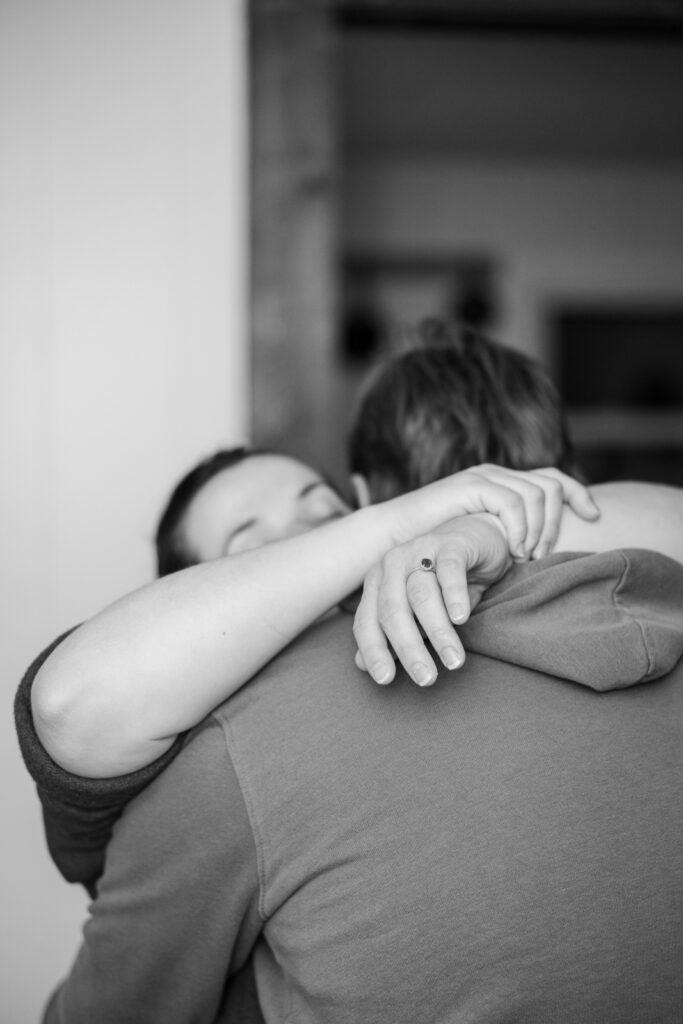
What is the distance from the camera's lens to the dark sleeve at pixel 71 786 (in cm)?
85

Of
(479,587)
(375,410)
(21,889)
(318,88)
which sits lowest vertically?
(21,889)

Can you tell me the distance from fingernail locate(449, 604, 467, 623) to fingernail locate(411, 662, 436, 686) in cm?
4

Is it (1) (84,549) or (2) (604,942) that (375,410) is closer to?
(2) (604,942)

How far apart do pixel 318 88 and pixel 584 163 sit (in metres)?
3.51

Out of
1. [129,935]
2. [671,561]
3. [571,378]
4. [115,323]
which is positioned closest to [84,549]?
[115,323]

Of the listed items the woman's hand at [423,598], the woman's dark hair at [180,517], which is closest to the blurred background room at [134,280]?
the woman's dark hair at [180,517]

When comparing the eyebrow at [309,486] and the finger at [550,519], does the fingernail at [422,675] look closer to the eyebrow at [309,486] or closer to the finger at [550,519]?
the finger at [550,519]

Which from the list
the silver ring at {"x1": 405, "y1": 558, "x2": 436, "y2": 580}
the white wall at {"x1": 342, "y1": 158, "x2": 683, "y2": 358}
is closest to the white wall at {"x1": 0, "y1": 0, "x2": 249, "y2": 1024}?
the silver ring at {"x1": 405, "y1": 558, "x2": 436, "y2": 580}

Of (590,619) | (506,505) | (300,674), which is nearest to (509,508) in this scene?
(506,505)

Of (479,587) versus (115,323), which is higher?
(115,323)

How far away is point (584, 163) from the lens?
5.22m

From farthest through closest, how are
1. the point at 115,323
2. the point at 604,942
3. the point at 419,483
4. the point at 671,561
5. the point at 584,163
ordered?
the point at 584,163 < the point at 115,323 < the point at 419,483 < the point at 671,561 < the point at 604,942

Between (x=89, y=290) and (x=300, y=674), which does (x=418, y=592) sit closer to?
(x=300, y=674)

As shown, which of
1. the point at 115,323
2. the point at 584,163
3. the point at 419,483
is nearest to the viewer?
the point at 419,483
